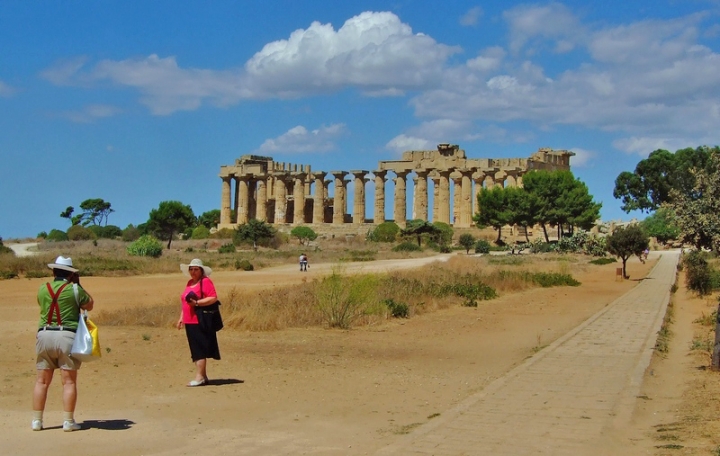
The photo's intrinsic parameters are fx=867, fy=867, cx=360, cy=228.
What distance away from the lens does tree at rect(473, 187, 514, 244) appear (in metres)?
63.3

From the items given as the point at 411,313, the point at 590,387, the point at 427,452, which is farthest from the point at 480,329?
the point at 427,452

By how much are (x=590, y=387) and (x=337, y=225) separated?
6335cm

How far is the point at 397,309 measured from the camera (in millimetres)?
20125

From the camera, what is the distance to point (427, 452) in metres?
7.48

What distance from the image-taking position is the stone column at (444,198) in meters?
72.2

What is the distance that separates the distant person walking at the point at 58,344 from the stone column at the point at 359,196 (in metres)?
67.3

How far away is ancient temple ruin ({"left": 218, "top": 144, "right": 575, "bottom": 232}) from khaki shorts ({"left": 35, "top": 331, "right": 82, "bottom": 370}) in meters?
63.1

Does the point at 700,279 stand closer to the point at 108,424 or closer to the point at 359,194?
the point at 108,424

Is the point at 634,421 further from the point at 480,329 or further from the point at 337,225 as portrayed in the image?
the point at 337,225

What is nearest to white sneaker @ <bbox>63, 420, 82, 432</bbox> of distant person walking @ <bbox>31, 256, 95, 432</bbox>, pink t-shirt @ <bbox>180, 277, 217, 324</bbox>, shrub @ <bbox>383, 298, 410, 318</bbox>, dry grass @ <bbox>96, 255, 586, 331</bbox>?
distant person walking @ <bbox>31, 256, 95, 432</bbox>

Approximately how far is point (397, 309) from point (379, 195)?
5502 cm

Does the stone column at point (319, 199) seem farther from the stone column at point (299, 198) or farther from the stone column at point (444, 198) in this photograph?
the stone column at point (444, 198)

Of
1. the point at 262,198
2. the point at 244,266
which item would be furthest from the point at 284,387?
the point at 262,198

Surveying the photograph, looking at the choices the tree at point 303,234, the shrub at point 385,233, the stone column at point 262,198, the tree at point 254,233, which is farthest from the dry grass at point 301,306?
the stone column at point 262,198
